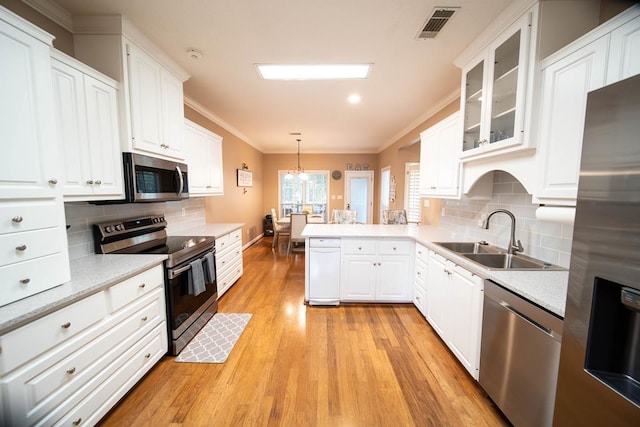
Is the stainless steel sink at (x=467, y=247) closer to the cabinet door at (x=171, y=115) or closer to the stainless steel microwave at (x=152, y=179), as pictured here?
the stainless steel microwave at (x=152, y=179)

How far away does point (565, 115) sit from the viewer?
4.33ft

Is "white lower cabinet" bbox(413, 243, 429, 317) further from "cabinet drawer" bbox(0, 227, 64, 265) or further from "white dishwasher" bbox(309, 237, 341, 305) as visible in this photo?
"cabinet drawer" bbox(0, 227, 64, 265)

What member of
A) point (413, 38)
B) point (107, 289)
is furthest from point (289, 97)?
point (107, 289)

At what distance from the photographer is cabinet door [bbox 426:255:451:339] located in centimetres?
212

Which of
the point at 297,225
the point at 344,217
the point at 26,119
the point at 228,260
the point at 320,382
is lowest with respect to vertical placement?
the point at 320,382

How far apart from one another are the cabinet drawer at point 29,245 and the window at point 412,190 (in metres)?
4.76

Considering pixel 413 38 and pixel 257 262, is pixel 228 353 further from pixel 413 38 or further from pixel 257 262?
pixel 413 38

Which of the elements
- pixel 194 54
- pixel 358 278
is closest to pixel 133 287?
pixel 194 54

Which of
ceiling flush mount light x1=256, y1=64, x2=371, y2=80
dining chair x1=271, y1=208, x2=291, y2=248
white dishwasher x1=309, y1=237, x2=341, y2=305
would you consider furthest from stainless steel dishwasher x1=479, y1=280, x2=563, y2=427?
dining chair x1=271, y1=208, x2=291, y2=248

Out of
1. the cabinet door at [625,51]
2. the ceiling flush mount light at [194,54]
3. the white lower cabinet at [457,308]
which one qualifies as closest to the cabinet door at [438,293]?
the white lower cabinet at [457,308]

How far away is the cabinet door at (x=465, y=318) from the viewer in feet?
5.50

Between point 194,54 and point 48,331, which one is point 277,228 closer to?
point 194,54

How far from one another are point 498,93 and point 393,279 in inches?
83.3

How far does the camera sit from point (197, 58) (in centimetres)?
225
